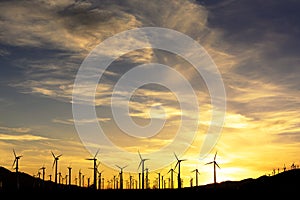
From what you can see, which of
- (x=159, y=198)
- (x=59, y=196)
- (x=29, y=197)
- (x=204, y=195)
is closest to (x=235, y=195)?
(x=204, y=195)

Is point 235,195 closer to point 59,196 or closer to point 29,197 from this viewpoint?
point 59,196

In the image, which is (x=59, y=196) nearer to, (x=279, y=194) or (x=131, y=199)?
(x=131, y=199)

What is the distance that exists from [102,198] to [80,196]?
8.96 m

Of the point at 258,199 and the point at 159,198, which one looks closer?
the point at 258,199

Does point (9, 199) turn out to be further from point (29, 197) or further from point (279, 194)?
point (279, 194)

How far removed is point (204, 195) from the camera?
185750 mm

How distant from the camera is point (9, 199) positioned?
550 ft

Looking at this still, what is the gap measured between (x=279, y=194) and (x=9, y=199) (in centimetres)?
10510

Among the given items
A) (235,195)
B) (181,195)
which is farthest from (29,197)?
(235,195)

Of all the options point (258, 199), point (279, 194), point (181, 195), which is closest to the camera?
point (258, 199)

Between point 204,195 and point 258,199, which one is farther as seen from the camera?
point 204,195

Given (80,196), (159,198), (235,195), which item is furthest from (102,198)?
(235,195)

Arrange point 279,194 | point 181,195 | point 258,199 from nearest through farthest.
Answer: point 258,199
point 279,194
point 181,195

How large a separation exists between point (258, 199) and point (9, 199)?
9362 cm
